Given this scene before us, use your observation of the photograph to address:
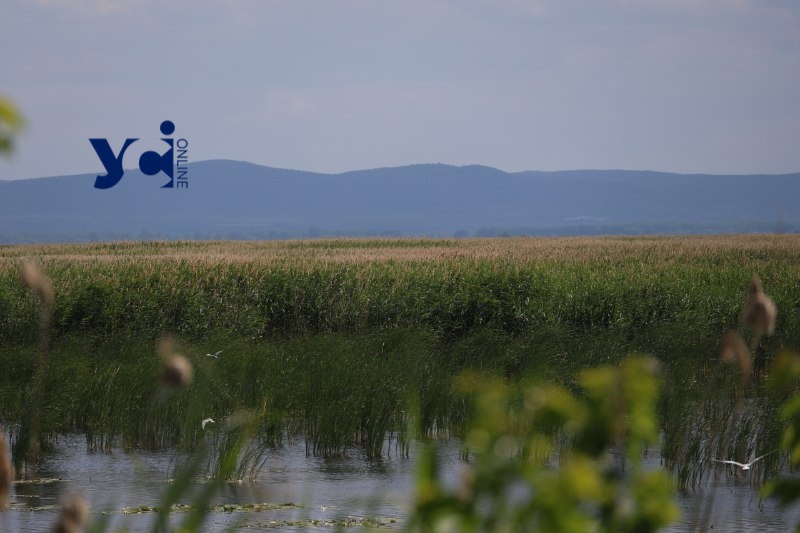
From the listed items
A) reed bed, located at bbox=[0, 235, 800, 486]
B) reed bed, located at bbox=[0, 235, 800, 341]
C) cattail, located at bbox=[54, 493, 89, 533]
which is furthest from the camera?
reed bed, located at bbox=[0, 235, 800, 341]

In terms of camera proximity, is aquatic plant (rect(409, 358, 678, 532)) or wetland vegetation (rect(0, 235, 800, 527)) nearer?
aquatic plant (rect(409, 358, 678, 532))

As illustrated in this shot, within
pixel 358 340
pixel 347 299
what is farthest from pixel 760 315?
pixel 347 299

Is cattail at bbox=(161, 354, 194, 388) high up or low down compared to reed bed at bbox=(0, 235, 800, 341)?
up

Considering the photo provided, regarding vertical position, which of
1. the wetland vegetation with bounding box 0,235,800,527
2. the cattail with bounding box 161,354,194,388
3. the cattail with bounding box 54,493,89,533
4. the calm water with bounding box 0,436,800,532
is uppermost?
the cattail with bounding box 161,354,194,388

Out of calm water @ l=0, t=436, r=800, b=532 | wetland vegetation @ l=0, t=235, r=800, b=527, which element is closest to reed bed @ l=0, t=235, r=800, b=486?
wetland vegetation @ l=0, t=235, r=800, b=527

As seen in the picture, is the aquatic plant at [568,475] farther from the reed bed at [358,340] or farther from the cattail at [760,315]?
the reed bed at [358,340]

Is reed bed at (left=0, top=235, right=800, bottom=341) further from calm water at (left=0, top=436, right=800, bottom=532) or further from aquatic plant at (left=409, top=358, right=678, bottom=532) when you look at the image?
aquatic plant at (left=409, top=358, right=678, bottom=532)

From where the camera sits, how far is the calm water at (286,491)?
33.3ft

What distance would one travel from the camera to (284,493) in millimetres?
11297

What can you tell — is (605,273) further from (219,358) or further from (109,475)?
(109,475)

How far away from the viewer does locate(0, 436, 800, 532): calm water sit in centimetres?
1016

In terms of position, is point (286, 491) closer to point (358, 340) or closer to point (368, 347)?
point (368, 347)

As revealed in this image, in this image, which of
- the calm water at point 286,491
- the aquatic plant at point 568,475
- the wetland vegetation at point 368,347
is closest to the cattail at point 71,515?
the aquatic plant at point 568,475

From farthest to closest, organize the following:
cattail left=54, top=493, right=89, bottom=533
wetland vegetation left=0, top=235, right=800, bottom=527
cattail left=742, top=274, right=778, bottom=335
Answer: wetland vegetation left=0, top=235, right=800, bottom=527 → cattail left=742, top=274, right=778, bottom=335 → cattail left=54, top=493, right=89, bottom=533
